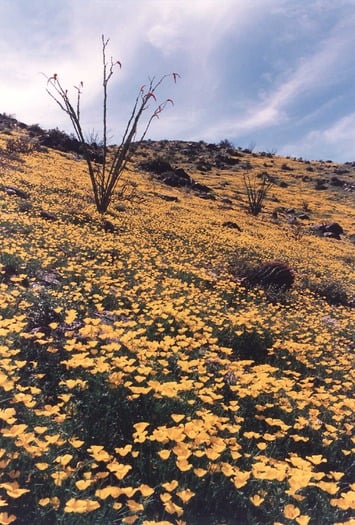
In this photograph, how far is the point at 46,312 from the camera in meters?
6.18

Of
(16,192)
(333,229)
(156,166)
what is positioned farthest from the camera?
(156,166)

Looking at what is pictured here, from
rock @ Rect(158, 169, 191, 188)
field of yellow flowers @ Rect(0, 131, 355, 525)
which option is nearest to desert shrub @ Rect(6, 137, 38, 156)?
field of yellow flowers @ Rect(0, 131, 355, 525)

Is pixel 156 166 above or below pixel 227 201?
above

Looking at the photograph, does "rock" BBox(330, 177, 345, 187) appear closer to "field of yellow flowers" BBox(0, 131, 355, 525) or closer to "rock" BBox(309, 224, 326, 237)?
"rock" BBox(309, 224, 326, 237)

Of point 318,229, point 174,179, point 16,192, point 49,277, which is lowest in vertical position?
point 49,277

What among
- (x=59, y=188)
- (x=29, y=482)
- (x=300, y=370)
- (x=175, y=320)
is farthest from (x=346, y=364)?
(x=59, y=188)

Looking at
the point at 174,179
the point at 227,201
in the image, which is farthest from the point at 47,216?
the point at 174,179

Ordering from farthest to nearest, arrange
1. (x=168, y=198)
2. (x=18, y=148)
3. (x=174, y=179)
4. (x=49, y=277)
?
(x=174, y=179) < (x=18, y=148) < (x=168, y=198) < (x=49, y=277)

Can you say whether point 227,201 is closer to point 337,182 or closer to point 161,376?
point 337,182

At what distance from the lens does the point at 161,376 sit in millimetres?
4965

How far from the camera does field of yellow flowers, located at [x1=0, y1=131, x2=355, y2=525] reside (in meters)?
3.19

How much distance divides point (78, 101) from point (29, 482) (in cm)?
1510

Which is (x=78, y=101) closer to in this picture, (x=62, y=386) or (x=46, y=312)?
(x=46, y=312)

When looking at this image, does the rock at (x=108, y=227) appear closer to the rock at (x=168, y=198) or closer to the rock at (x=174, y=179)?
the rock at (x=168, y=198)
